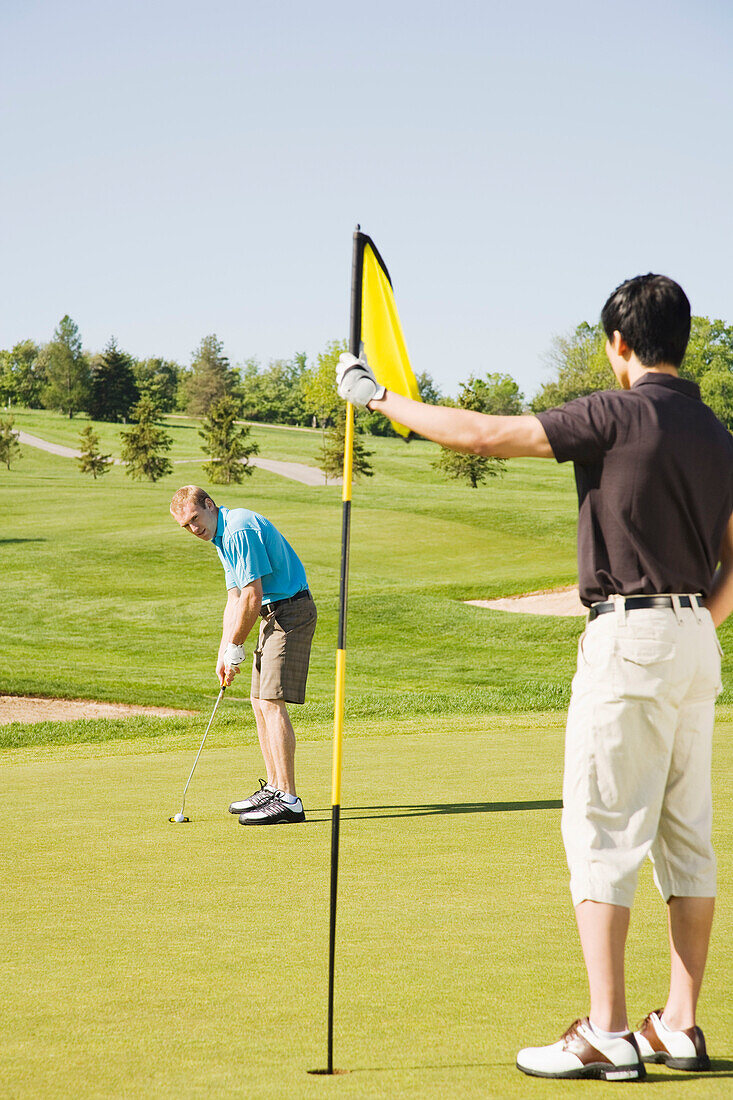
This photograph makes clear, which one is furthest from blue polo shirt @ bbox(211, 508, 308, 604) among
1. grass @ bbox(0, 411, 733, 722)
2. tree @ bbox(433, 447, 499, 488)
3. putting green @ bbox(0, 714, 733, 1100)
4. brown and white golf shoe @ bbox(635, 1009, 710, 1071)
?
tree @ bbox(433, 447, 499, 488)

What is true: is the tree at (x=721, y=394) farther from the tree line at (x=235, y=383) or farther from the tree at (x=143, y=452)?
the tree at (x=143, y=452)

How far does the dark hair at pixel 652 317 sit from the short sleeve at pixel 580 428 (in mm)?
286

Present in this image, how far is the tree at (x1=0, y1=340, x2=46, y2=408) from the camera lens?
317ft

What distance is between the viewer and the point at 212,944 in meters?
3.87

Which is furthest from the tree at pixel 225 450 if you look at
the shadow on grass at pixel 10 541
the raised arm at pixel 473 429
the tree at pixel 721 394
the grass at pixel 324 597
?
the raised arm at pixel 473 429

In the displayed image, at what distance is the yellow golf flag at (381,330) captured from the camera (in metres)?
3.43

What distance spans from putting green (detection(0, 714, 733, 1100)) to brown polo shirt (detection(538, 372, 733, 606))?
1.26 m

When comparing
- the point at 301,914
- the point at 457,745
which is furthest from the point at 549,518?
the point at 301,914

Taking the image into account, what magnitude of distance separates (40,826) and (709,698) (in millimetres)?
4345

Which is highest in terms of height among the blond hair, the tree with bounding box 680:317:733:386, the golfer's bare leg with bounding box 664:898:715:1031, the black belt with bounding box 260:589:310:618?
the tree with bounding box 680:317:733:386

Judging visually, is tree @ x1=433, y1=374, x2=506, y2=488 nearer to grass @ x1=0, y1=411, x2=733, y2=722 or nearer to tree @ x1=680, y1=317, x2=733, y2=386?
grass @ x1=0, y1=411, x2=733, y2=722

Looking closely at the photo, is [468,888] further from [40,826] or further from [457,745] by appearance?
[457,745]

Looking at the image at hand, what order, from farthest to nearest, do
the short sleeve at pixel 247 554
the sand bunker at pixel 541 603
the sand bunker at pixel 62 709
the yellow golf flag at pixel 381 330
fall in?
1. the sand bunker at pixel 541 603
2. the sand bunker at pixel 62 709
3. the short sleeve at pixel 247 554
4. the yellow golf flag at pixel 381 330

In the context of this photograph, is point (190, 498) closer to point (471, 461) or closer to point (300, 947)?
point (300, 947)
